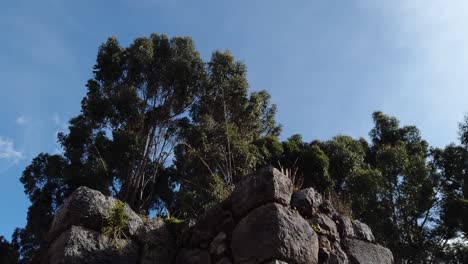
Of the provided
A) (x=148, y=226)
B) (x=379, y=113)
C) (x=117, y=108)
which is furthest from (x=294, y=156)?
(x=148, y=226)

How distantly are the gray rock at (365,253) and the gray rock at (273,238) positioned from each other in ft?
1.86

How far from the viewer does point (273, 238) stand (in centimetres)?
358

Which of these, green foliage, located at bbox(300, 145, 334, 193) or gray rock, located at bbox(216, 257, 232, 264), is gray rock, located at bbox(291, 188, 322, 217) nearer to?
gray rock, located at bbox(216, 257, 232, 264)

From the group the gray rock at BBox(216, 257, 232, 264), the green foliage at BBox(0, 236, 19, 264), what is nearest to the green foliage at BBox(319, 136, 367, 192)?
the gray rock at BBox(216, 257, 232, 264)

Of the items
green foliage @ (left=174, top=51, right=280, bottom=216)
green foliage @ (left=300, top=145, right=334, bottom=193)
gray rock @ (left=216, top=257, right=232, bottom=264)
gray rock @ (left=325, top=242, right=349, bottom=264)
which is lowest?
gray rock @ (left=216, top=257, right=232, bottom=264)

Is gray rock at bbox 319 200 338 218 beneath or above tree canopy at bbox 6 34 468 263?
beneath

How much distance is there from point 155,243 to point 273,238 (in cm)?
132

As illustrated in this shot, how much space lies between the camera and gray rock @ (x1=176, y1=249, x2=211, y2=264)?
4.10 m

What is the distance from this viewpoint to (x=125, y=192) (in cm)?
1461

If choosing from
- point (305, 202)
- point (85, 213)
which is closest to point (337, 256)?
point (305, 202)

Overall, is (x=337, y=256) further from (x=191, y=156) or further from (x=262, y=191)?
(x=191, y=156)

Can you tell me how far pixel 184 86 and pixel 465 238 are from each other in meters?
10.6

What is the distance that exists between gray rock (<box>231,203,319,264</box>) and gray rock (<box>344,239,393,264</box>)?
0.57 m

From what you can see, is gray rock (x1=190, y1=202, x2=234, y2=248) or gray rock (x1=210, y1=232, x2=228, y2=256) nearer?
gray rock (x1=210, y1=232, x2=228, y2=256)
